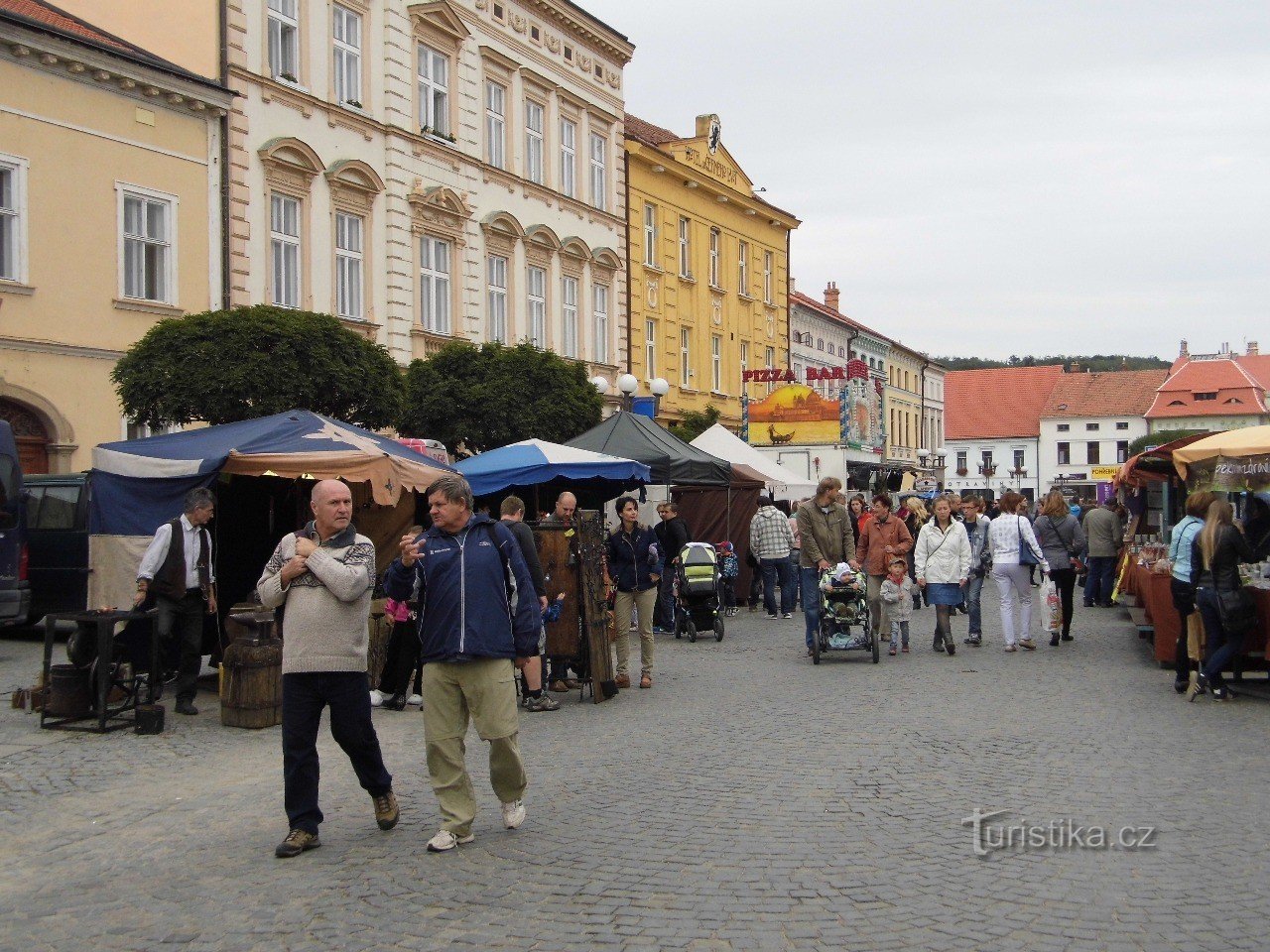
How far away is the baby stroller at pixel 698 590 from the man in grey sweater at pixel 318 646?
10.7m

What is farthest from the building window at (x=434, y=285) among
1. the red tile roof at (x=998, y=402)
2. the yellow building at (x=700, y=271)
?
the red tile roof at (x=998, y=402)

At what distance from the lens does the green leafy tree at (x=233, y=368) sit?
18.1 metres

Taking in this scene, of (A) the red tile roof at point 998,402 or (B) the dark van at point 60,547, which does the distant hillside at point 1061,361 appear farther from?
(B) the dark van at point 60,547

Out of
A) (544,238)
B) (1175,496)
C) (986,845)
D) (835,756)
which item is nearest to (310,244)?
(544,238)

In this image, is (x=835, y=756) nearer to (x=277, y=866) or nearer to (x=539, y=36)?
(x=277, y=866)

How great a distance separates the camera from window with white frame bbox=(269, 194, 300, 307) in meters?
25.0

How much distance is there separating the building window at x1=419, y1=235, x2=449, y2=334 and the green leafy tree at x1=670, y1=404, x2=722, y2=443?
9143 mm

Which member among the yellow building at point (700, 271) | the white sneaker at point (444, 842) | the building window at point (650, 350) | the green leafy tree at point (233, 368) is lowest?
the white sneaker at point (444, 842)

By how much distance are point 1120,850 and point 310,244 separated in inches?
855

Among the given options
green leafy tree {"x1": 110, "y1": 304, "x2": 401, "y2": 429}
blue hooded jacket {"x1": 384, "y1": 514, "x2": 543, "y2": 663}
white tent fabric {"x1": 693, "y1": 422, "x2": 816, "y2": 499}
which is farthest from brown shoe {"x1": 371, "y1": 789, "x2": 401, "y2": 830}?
white tent fabric {"x1": 693, "y1": 422, "x2": 816, "y2": 499}

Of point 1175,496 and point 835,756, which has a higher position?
point 1175,496

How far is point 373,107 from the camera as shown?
90.6 ft

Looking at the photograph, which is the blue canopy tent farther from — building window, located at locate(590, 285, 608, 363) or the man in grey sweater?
building window, located at locate(590, 285, 608, 363)

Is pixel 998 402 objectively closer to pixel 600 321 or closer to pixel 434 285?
pixel 600 321
